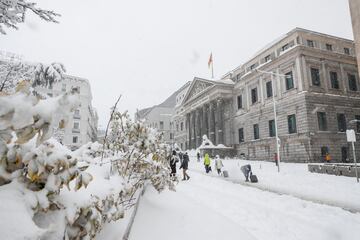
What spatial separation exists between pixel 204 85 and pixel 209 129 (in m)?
8.22

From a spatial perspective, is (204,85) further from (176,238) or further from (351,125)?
(176,238)

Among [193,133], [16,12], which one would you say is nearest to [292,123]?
[193,133]

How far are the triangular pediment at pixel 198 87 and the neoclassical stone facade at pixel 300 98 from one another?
3.17m

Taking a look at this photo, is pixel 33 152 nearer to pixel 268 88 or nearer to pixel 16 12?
pixel 16 12

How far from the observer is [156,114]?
75.2m

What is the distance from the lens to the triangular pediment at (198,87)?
4233cm

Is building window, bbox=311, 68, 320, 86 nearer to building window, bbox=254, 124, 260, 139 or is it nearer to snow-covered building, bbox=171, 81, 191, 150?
building window, bbox=254, 124, 260, 139

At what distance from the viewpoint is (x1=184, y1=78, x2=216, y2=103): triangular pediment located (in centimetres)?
4233

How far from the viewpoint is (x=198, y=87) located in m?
46.8

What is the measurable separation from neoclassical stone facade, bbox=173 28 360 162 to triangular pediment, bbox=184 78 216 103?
317cm

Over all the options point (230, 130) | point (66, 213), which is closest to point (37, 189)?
point (66, 213)

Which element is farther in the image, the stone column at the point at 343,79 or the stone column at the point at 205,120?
the stone column at the point at 205,120

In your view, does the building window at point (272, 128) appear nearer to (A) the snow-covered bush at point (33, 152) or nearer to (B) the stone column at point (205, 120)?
(B) the stone column at point (205, 120)

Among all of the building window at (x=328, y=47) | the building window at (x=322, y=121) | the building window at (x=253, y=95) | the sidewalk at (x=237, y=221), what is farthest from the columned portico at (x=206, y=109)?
the sidewalk at (x=237, y=221)
